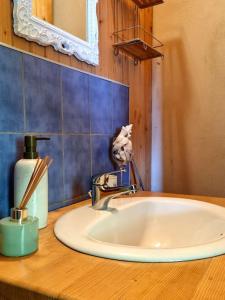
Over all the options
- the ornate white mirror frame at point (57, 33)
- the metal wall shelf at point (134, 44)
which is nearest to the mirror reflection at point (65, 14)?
the ornate white mirror frame at point (57, 33)

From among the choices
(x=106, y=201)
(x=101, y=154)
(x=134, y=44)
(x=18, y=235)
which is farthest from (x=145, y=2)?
(x=18, y=235)

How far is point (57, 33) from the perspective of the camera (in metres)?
0.90

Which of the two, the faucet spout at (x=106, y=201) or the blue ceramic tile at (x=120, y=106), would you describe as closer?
the faucet spout at (x=106, y=201)

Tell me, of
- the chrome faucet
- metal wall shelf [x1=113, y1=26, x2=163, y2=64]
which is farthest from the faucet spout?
metal wall shelf [x1=113, y1=26, x2=163, y2=64]

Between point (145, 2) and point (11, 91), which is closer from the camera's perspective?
point (11, 91)

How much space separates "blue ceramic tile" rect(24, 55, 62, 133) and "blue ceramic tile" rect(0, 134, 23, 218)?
0.07 m

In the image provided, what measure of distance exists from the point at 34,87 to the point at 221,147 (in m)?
1.12

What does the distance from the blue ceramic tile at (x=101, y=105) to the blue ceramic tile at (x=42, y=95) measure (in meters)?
0.20

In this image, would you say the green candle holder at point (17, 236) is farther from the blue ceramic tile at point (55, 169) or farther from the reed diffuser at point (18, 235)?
the blue ceramic tile at point (55, 169)

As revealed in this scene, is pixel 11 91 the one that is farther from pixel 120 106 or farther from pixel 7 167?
pixel 120 106

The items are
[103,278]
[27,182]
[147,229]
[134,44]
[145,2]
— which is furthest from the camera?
[145,2]

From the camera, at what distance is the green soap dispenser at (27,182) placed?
0.69 m

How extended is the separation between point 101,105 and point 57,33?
13.5 inches

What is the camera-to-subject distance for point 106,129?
119 centimetres
